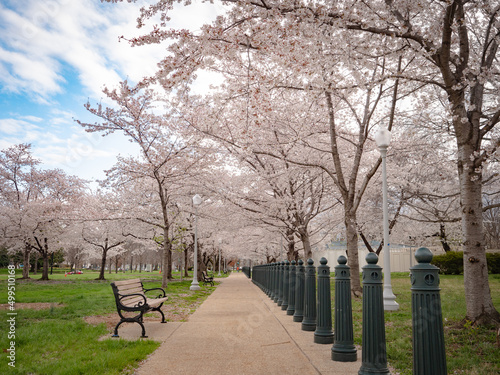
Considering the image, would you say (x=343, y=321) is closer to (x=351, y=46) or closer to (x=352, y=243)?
(x=351, y=46)

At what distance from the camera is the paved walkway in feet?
14.0

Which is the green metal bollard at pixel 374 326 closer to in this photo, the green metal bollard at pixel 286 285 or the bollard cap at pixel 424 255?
the bollard cap at pixel 424 255

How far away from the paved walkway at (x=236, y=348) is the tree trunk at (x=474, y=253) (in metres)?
2.51

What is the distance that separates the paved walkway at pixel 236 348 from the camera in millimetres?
4258

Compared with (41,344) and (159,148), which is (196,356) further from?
(159,148)

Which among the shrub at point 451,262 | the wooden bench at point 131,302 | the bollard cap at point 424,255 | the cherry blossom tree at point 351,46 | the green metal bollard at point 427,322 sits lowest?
the shrub at point 451,262

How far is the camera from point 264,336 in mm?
6102

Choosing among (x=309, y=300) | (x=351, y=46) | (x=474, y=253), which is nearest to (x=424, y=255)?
(x=309, y=300)

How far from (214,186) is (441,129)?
8.98m

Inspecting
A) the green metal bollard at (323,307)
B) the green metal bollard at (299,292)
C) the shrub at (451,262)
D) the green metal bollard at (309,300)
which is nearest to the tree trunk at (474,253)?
the green metal bollard at (309,300)

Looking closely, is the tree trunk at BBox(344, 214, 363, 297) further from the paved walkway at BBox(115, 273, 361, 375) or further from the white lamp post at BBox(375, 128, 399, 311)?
the paved walkway at BBox(115, 273, 361, 375)

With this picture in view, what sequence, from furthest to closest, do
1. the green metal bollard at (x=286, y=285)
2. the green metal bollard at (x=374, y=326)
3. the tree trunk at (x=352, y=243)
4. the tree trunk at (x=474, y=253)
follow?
the tree trunk at (x=352, y=243), the green metal bollard at (x=286, y=285), the tree trunk at (x=474, y=253), the green metal bollard at (x=374, y=326)

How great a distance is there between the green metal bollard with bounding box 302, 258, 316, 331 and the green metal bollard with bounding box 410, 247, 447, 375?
11.0 feet

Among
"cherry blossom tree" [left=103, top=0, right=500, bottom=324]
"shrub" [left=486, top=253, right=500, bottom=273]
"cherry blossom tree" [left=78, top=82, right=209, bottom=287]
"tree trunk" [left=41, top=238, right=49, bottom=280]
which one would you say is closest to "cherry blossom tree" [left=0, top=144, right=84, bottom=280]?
"tree trunk" [left=41, top=238, right=49, bottom=280]
